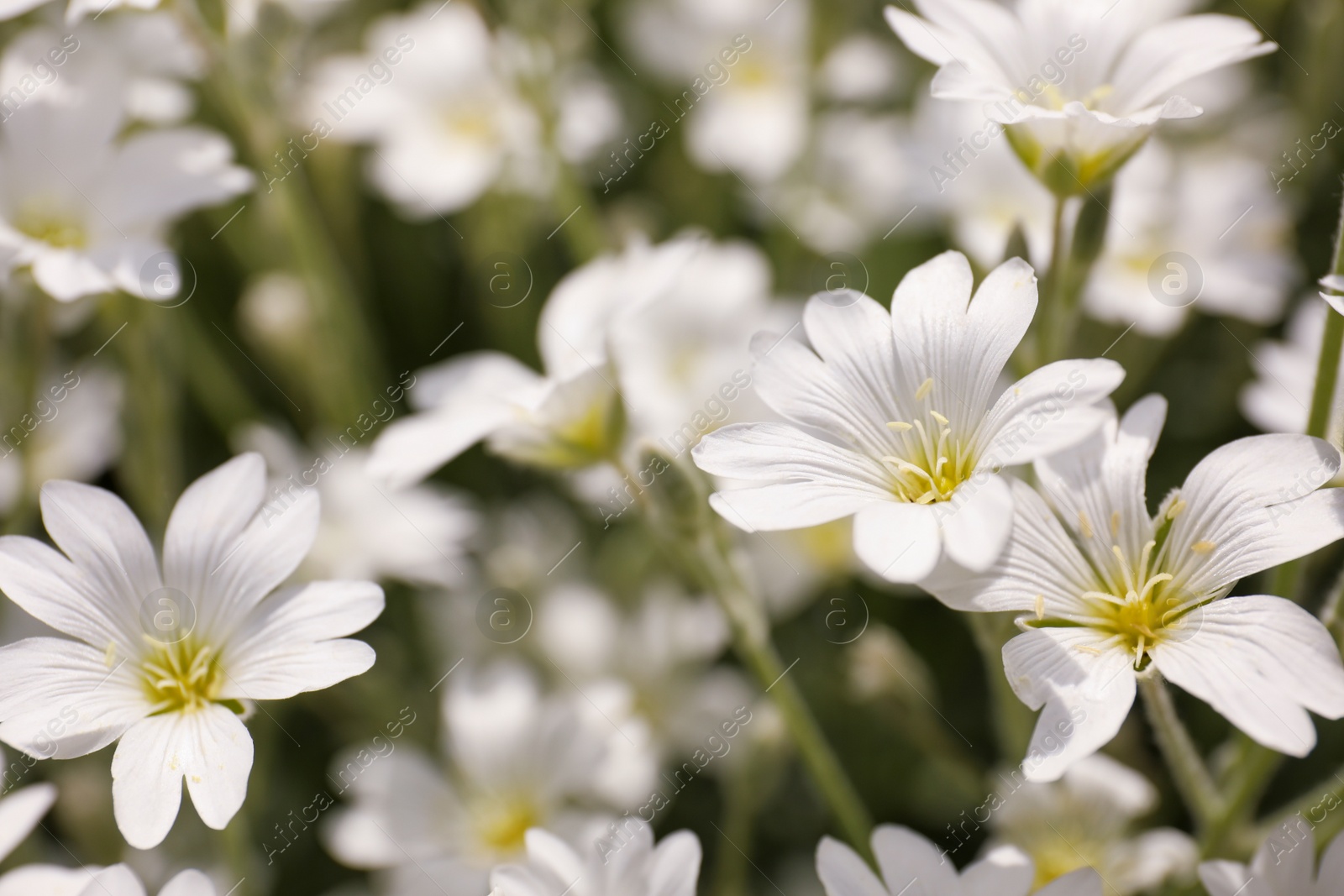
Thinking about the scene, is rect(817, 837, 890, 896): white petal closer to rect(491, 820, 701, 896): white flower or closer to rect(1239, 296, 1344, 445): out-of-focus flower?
rect(491, 820, 701, 896): white flower

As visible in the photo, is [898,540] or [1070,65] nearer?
[898,540]

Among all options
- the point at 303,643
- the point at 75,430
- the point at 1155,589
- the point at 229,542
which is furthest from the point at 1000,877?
the point at 75,430

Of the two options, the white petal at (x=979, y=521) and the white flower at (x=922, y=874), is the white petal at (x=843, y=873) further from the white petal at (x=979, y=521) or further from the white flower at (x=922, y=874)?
the white petal at (x=979, y=521)

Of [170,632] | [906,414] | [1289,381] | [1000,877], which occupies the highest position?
[170,632]

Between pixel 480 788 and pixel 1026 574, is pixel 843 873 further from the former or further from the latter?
pixel 480 788

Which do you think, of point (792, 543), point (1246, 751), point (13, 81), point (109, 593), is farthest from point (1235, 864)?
point (13, 81)

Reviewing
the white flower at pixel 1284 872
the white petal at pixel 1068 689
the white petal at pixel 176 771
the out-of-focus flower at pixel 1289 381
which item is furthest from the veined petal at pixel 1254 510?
the white petal at pixel 176 771

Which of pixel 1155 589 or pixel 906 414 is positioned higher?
pixel 906 414
